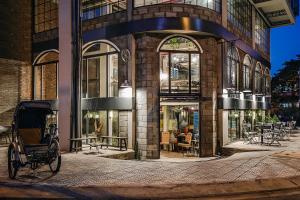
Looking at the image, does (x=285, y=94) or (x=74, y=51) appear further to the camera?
(x=285, y=94)

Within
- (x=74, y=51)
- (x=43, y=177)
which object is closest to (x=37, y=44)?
(x=74, y=51)

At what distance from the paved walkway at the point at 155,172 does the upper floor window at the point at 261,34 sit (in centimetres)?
1675

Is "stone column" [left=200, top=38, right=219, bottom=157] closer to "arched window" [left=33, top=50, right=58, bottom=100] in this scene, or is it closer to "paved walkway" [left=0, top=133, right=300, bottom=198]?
"paved walkway" [left=0, top=133, right=300, bottom=198]

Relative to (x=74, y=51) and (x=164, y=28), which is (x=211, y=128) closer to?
(x=164, y=28)

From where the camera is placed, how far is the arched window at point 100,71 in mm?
17688

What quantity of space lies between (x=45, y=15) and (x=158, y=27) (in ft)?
29.3

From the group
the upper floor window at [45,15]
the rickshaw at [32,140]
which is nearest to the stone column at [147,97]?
the rickshaw at [32,140]

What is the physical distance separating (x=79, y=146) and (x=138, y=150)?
295 centimetres

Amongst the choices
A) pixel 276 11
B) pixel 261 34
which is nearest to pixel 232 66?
pixel 261 34

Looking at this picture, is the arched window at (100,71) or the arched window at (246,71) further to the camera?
the arched window at (246,71)

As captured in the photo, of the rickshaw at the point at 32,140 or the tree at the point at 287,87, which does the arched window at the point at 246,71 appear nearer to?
the rickshaw at the point at 32,140

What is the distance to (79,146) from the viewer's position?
1495 centimetres

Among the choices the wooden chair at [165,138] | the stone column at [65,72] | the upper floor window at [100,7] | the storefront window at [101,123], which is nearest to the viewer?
the stone column at [65,72]

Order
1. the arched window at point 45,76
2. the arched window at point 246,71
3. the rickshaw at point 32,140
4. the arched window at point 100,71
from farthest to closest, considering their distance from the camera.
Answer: the arched window at point 246,71 < the arched window at point 45,76 < the arched window at point 100,71 < the rickshaw at point 32,140
